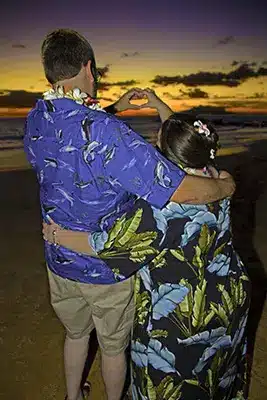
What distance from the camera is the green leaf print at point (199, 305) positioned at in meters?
1.61

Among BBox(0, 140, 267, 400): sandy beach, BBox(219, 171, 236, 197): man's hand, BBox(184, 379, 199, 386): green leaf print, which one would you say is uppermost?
BBox(219, 171, 236, 197): man's hand

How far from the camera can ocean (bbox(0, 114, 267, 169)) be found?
8.84 meters

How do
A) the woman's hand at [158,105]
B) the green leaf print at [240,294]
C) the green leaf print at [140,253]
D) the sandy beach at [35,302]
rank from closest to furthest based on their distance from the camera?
the green leaf print at [140,253] < the green leaf print at [240,294] < the woman's hand at [158,105] < the sandy beach at [35,302]

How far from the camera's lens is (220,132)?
10.3 m

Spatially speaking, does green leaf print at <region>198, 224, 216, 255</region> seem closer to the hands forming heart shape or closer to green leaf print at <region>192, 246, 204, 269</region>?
green leaf print at <region>192, 246, 204, 269</region>

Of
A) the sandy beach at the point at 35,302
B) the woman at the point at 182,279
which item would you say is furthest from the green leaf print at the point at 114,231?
the sandy beach at the point at 35,302

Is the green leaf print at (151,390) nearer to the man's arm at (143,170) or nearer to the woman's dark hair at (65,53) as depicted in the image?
the man's arm at (143,170)

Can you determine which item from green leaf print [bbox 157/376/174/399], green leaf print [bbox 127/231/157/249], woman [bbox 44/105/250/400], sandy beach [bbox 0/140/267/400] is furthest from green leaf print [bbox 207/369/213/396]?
sandy beach [bbox 0/140/267/400]

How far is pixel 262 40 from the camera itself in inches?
395

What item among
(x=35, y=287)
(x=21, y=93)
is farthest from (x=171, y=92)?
(x=35, y=287)

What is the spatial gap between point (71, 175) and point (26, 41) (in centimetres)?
814

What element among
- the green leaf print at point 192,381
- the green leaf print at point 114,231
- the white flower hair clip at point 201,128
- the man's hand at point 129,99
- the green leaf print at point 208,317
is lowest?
the green leaf print at point 192,381

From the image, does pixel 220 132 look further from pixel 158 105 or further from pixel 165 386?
pixel 165 386

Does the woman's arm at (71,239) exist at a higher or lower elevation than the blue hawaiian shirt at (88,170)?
lower
